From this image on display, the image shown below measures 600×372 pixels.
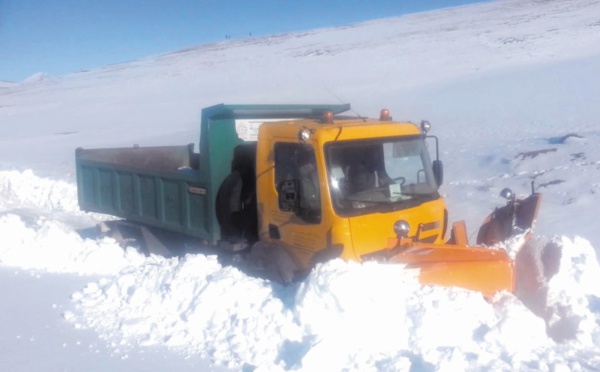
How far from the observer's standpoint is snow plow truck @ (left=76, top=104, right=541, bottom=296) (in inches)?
236

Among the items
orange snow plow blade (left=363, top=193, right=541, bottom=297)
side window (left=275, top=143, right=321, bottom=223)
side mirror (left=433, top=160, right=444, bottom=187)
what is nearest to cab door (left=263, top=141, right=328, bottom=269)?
side window (left=275, top=143, right=321, bottom=223)

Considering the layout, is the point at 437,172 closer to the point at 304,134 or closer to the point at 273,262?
the point at 304,134

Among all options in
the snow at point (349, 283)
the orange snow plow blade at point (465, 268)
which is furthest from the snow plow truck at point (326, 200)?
the snow at point (349, 283)

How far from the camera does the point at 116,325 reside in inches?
245

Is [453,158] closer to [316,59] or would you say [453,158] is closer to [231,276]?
[231,276]

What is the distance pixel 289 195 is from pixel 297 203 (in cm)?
11

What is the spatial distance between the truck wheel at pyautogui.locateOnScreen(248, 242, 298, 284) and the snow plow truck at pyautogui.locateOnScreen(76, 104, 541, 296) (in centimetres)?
1

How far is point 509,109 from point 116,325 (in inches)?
653

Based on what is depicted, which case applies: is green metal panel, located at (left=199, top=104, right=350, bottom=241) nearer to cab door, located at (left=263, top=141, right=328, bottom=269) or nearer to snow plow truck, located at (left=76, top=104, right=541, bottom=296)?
snow plow truck, located at (left=76, top=104, right=541, bottom=296)

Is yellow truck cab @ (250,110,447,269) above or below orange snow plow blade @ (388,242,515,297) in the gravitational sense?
above

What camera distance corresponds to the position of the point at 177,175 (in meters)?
7.97

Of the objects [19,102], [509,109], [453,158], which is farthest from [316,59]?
[453,158]

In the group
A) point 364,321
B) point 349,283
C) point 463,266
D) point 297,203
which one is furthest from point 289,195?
point 463,266

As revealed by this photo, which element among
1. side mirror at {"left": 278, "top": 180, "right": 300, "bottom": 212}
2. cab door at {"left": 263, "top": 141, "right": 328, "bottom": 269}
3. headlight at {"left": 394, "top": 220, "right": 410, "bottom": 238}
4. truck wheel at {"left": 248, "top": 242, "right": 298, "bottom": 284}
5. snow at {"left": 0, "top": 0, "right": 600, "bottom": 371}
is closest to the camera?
snow at {"left": 0, "top": 0, "right": 600, "bottom": 371}
